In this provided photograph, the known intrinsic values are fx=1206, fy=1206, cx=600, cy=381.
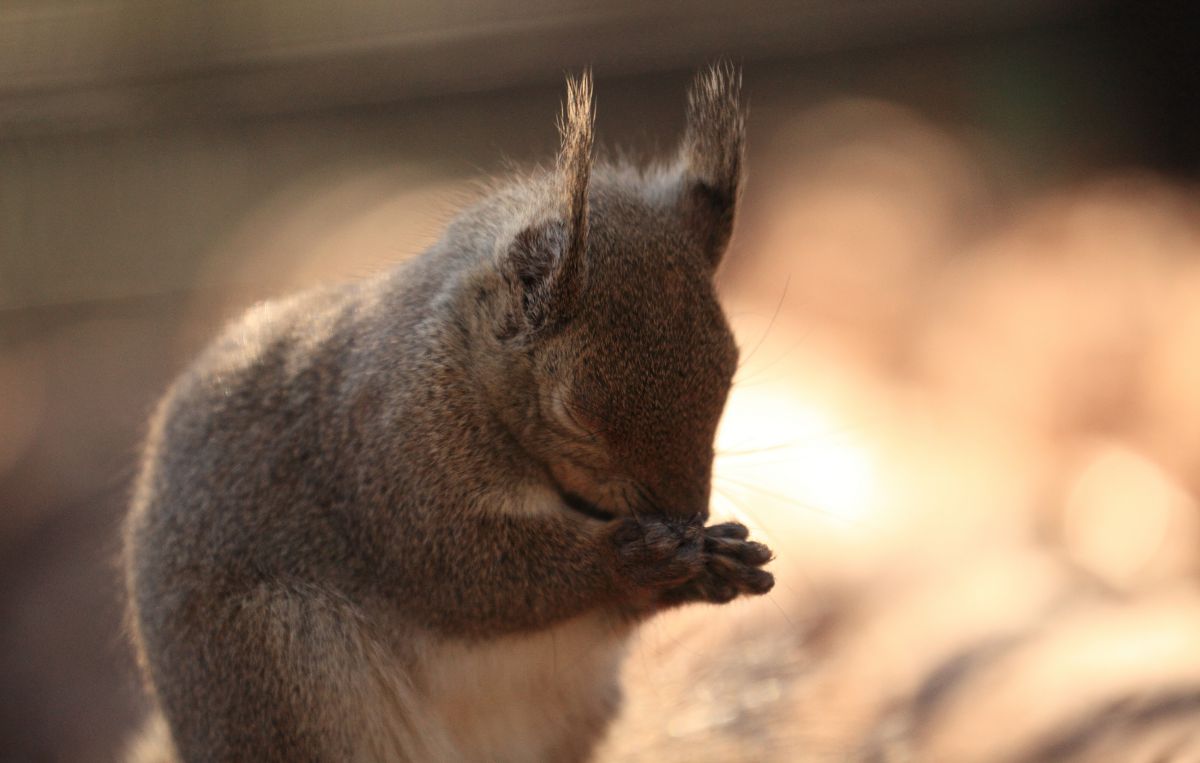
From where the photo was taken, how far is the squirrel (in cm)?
254

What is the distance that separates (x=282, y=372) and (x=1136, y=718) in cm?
219

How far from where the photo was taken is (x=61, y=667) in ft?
14.4

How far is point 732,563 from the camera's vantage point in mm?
2514

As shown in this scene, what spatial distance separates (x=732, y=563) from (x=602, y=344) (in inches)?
20.9

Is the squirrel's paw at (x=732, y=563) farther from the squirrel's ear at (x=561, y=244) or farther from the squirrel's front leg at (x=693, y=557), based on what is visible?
the squirrel's ear at (x=561, y=244)

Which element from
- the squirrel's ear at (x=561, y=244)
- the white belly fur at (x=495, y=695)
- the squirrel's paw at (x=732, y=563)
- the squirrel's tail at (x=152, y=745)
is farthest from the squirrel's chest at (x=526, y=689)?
the squirrel's tail at (x=152, y=745)

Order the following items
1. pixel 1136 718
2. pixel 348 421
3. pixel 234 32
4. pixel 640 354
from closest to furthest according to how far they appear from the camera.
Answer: pixel 640 354 < pixel 1136 718 < pixel 348 421 < pixel 234 32

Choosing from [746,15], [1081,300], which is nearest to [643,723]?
[1081,300]

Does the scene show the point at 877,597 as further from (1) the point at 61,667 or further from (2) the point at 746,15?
(2) the point at 746,15

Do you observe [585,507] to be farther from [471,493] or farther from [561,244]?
[561,244]

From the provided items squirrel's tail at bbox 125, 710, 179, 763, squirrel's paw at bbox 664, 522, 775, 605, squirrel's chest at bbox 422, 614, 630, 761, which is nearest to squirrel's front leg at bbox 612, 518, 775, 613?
squirrel's paw at bbox 664, 522, 775, 605

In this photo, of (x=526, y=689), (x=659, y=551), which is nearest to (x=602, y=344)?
(x=659, y=551)

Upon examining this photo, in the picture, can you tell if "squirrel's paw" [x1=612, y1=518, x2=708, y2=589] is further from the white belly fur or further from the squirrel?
the white belly fur

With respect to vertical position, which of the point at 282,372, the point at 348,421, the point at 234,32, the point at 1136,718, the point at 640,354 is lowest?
the point at 1136,718
